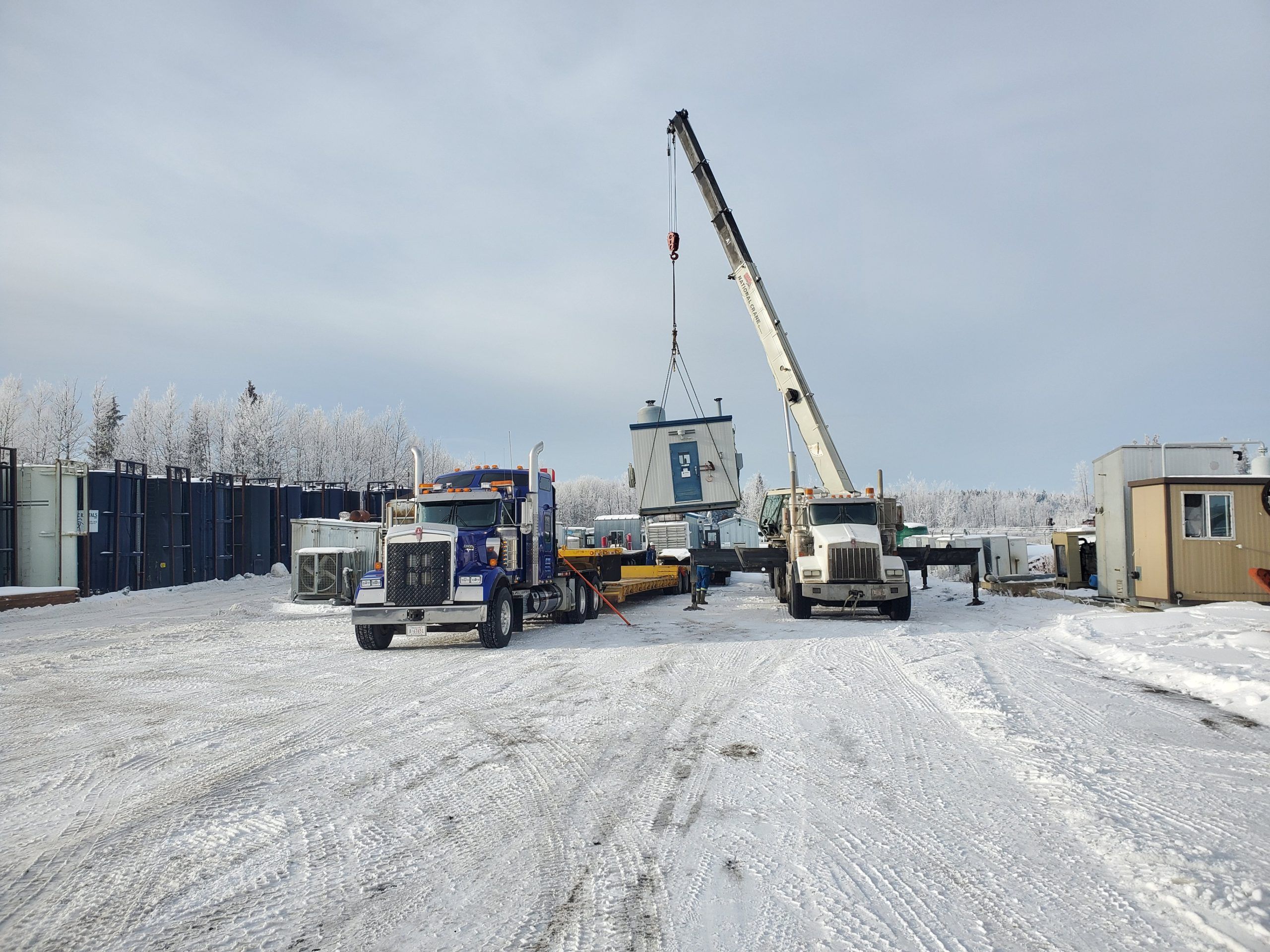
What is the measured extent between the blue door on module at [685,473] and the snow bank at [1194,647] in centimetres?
985

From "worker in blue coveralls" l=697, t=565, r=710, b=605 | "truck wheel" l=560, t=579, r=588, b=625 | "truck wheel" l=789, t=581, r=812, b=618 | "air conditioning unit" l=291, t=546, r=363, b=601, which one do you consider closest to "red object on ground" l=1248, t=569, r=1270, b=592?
"truck wheel" l=789, t=581, r=812, b=618

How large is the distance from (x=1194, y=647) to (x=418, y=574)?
11.1 meters

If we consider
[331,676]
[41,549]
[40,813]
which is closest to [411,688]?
[331,676]

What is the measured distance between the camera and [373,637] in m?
12.3

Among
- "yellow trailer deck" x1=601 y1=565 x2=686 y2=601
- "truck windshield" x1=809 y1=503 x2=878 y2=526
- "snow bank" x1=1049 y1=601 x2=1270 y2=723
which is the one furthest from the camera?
"yellow trailer deck" x1=601 y1=565 x2=686 y2=601

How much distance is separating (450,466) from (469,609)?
66.5 m

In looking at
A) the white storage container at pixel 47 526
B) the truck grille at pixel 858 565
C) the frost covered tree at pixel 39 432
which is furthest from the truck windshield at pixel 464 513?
the frost covered tree at pixel 39 432

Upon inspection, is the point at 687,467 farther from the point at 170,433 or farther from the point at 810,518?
the point at 170,433

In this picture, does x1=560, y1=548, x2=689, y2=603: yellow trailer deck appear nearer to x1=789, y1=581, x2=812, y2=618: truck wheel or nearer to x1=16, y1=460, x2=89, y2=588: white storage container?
x1=789, y1=581, x2=812, y2=618: truck wheel

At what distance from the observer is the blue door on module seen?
858 inches

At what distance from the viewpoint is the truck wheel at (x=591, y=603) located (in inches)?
665

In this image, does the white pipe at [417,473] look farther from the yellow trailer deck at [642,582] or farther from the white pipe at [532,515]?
the yellow trailer deck at [642,582]

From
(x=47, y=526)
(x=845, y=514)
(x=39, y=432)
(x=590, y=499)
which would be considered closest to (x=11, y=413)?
(x=39, y=432)

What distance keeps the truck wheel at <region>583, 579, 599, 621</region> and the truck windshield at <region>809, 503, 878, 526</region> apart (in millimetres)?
4984
